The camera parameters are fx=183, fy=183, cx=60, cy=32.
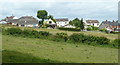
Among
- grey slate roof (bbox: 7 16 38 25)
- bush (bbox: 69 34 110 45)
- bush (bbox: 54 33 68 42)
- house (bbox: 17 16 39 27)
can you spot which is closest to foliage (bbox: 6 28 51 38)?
bush (bbox: 54 33 68 42)

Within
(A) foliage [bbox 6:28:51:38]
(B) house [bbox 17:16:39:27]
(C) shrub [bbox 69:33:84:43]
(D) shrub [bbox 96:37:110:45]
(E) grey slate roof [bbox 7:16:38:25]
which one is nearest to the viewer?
(D) shrub [bbox 96:37:110:45]

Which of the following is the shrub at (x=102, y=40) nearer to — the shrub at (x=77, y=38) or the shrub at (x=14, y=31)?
the shrub at (x=77, y=38)

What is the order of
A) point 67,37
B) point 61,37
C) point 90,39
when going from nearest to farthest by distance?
point 90,39 < point 67,37 < point 61,37

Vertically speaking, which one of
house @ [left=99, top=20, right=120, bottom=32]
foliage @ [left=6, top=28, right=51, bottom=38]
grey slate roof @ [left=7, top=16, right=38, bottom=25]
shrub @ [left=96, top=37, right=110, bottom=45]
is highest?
grey slate roof @ [left=7, top=16, right=38, bottom=25]

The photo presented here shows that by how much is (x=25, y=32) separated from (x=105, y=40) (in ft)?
40.6

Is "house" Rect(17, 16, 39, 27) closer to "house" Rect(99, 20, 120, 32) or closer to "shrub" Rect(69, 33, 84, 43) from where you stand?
"house" Rect(99, 20, 120, 32)

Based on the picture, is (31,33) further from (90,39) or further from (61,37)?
(90,39)

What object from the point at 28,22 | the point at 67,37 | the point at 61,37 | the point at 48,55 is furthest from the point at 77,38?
the point at 28,22

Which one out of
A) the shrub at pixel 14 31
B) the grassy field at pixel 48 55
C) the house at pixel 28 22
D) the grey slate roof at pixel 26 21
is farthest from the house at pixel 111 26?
the grassy field at pixel 48 55

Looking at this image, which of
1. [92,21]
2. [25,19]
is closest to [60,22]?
[92,21]

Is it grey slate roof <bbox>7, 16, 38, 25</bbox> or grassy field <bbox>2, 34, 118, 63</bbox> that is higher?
grey slate roof <bbox>7, 16, 38, 25</bbox>

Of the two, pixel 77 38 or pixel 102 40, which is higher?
pixel 77 38

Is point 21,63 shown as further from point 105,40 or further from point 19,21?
point 19,21

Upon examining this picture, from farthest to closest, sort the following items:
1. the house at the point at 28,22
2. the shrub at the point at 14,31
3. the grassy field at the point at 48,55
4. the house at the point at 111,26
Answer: the house at the point at 28,22 → the house at the point at 111,26 → the shrub at the point at 14,31 → the grassy field at the point at 48,55
